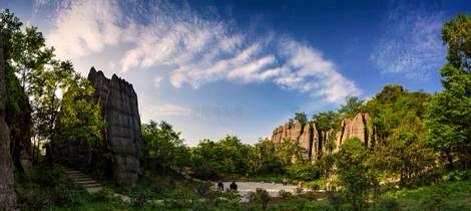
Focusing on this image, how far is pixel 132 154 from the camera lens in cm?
2689

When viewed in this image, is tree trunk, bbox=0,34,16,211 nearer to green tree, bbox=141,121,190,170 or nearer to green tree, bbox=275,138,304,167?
green tree, bbox=141,121,190,170

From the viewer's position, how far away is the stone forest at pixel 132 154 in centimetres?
1480

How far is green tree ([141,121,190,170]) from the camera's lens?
113 feet

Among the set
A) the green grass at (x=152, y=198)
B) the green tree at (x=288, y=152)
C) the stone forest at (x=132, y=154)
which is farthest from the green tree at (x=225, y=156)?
the green grass at (x=152, y=198)

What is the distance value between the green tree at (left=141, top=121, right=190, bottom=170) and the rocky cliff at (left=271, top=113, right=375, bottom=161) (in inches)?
952

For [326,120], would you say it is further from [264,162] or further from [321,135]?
[264,162]

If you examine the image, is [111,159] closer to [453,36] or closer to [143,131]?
[143,131]

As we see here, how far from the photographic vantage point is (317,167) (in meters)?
48.7

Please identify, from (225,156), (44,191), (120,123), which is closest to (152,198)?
(44,191)

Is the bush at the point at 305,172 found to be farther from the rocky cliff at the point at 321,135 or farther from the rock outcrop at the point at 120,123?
the rock outcrop at the point at 120,123

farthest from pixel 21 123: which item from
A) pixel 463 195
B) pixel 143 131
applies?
pixel 463 195

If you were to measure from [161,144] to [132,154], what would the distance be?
27.0 feet

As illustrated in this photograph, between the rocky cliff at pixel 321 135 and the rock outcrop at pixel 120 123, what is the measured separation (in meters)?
30.3

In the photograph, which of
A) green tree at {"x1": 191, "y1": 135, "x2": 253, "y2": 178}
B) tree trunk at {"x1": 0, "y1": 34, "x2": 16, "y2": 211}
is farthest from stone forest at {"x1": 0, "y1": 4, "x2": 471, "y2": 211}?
green tree at {"x1": 191, "y1": 135, "x2": 253, "y2": 178}
